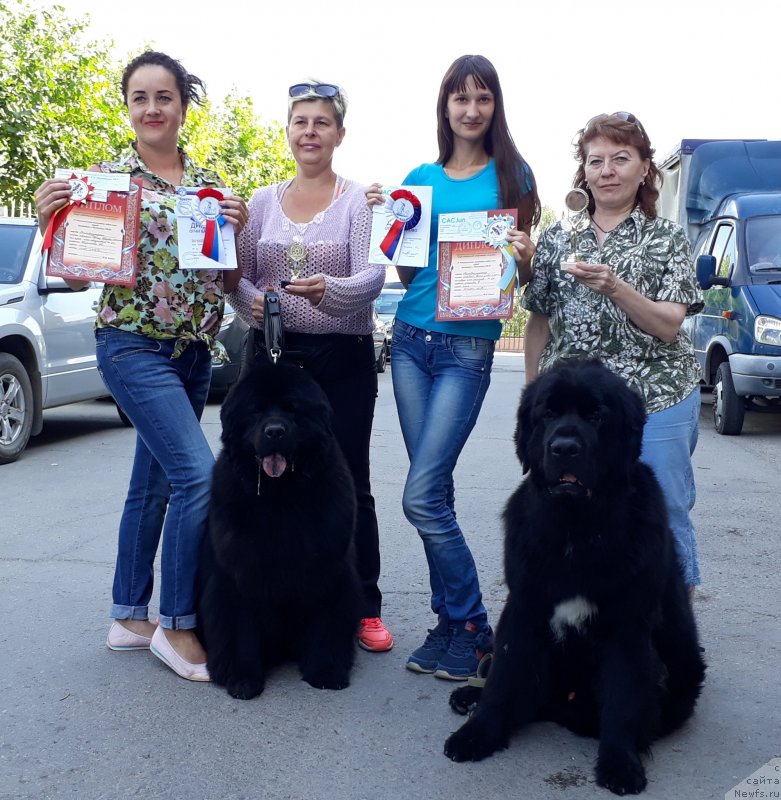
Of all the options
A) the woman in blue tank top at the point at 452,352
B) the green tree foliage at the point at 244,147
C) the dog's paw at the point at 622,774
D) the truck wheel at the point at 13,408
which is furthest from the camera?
the green tree foliage at the point at 244,147

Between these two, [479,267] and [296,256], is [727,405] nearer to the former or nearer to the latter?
[479,267]

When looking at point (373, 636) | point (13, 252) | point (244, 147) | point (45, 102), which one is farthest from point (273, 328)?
point (244, 147)

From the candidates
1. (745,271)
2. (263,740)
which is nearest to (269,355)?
(263,740)

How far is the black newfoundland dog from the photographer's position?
9.96 feet

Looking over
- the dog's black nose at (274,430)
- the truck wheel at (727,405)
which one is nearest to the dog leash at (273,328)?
the dog's black nose at (274,430)

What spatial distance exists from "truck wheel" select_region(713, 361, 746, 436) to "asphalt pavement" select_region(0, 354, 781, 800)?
4.62 metres

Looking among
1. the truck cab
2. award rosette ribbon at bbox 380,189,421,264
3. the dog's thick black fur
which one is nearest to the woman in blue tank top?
award rosette ribbon at bbox 380,189,421,264

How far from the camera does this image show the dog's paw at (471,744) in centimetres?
312

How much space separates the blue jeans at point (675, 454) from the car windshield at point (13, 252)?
22.0 ft

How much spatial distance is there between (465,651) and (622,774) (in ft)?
3.55

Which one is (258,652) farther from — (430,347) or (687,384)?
(687,384)

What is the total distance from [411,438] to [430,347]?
0.44m

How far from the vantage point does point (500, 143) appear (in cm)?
386

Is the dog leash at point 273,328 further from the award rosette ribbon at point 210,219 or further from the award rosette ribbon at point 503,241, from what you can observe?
the award rosette ribbon at point 503,241
